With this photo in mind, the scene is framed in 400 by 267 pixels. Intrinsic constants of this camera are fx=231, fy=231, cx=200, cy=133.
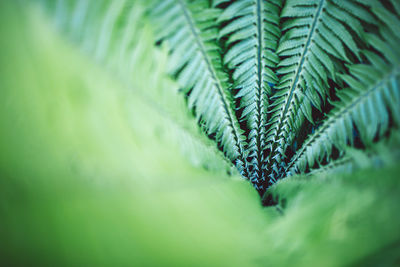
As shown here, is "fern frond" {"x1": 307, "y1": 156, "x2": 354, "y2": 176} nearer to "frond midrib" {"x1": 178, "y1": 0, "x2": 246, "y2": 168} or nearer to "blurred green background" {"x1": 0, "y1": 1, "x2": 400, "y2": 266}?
"blurred green background" {"x1": 0, "y1": 1, "x2": 400, "y2": 266}

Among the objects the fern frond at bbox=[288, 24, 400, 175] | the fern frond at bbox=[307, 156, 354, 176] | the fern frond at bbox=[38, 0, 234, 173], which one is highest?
the fern frond at bbox=[38, 0, 234, 173]

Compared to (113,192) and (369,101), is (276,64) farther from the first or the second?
(113,192)

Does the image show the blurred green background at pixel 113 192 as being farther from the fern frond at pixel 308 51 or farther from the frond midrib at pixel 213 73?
the fern frond at pixel 308 51

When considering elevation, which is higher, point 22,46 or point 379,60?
point 22,46

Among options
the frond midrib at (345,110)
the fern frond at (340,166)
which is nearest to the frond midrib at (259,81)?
the frond midrib at (345,110)

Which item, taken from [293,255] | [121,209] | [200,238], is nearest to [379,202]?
[293,255]

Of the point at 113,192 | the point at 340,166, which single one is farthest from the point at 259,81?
the point at 113,192

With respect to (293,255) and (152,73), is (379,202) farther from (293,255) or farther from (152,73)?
(152,73)

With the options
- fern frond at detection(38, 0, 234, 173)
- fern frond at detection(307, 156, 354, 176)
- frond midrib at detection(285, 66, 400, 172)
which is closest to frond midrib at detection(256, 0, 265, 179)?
frond midrib at detection(285, 66, 400, 172)
